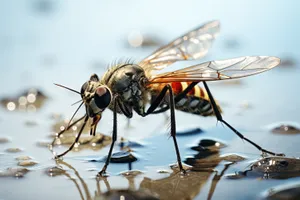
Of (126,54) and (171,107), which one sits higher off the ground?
(126,54)

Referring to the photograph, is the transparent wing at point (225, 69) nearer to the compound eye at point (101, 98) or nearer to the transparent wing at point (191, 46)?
the compound eye at point (101, 98)

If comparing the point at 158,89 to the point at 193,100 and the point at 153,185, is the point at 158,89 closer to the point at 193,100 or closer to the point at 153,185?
the point at 193,100

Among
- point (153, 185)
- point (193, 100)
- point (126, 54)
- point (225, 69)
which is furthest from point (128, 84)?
point (126, 54)

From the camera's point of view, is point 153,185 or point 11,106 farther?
point 11,106

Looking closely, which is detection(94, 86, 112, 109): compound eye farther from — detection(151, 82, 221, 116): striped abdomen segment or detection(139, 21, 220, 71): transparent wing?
detection(139, 21, 220, 71): transparent wing

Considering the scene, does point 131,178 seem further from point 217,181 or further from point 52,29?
point 52,29

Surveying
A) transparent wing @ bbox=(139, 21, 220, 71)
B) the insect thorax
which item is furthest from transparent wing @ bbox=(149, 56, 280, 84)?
transparent wing @ bbox=(139, 21, 220, 71)

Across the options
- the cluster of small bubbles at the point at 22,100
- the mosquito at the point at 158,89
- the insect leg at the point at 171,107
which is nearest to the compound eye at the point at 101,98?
the mosquito at the point at 158,89
